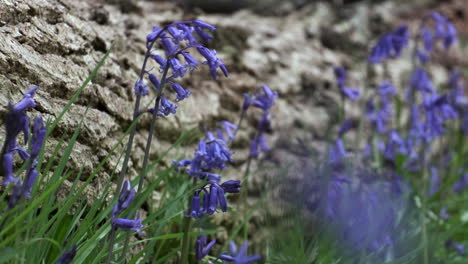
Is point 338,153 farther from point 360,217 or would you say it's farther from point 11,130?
point 11,130

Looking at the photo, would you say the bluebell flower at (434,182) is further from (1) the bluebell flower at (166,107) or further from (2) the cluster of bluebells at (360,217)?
(1) the bluebell flower at (166,107)

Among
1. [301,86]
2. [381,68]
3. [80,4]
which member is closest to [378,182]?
[301,86]

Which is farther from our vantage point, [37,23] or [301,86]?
[301,86]

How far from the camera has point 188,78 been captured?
13.2 feet

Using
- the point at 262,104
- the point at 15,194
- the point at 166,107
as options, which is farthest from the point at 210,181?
the point at 262,104

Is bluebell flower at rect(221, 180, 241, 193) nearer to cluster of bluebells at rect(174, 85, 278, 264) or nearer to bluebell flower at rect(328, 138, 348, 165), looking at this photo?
cluster of bluebells at rect(174, 85, 278, 264)

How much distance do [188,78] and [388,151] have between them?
7.25 ft

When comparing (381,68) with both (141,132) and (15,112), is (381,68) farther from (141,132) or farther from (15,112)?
(15,112)

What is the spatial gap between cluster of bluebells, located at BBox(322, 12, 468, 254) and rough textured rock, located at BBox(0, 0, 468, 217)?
50cm

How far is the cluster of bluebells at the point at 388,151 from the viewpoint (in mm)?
2387

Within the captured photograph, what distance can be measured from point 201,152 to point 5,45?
45.8 inches

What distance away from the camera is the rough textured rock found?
2.50 metres

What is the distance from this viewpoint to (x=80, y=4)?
3262 mm

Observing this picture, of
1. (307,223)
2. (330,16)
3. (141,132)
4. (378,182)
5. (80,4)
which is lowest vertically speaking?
(307,223)
